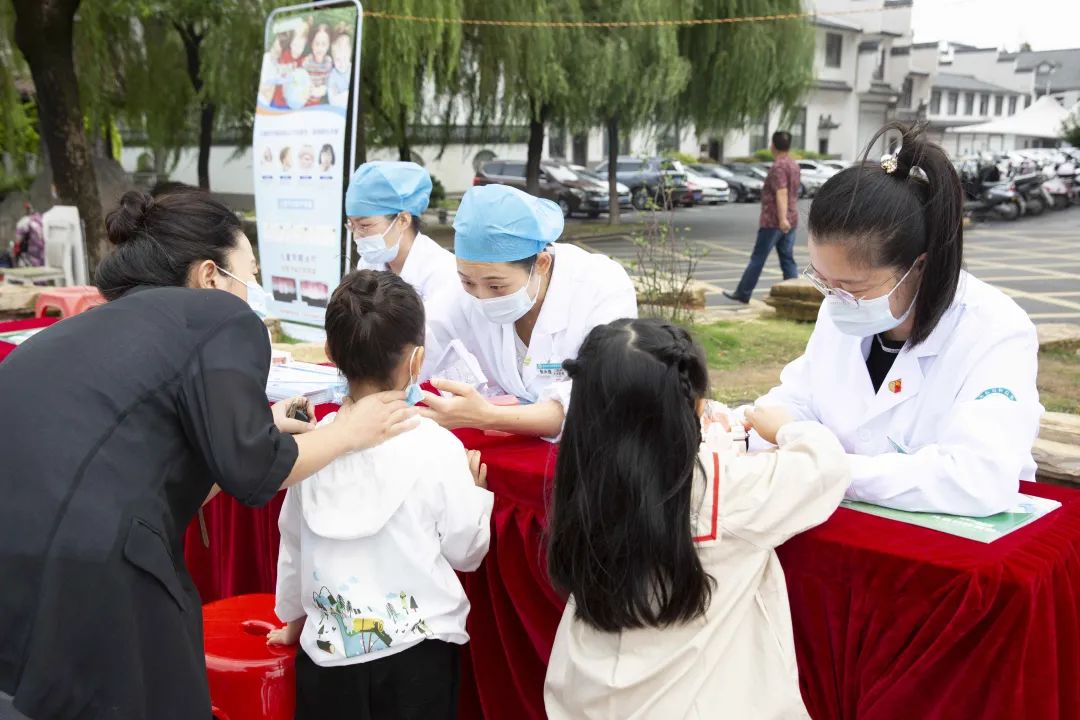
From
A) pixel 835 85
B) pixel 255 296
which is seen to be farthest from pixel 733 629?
pixel 835 85

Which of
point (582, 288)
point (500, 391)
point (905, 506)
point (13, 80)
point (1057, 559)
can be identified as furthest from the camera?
point (13, 80)

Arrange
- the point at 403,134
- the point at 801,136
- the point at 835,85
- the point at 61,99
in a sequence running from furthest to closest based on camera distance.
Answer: the point at 801,136 → the point at 835,85 → the point at 403,134 → the point at 61,99

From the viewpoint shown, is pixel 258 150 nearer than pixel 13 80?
Yes

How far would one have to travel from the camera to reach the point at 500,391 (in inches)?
102

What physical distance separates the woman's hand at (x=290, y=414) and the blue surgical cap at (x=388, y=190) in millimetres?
1072

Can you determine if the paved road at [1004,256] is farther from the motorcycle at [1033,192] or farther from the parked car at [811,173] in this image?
the parked car at [811,173]

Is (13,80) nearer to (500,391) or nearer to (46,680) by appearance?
(500,391)

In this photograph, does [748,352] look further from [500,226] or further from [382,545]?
[382,545]

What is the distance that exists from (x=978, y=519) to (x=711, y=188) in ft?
78.2

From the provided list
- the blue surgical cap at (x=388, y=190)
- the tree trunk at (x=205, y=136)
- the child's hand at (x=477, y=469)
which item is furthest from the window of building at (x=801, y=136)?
the child's hand at (x=477, y=469)

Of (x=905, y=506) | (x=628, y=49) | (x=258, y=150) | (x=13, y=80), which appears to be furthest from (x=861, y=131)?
(x=905, y=506)

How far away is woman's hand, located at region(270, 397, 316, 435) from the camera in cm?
192

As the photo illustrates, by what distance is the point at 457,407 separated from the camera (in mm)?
1958

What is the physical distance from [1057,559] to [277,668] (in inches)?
53.5
